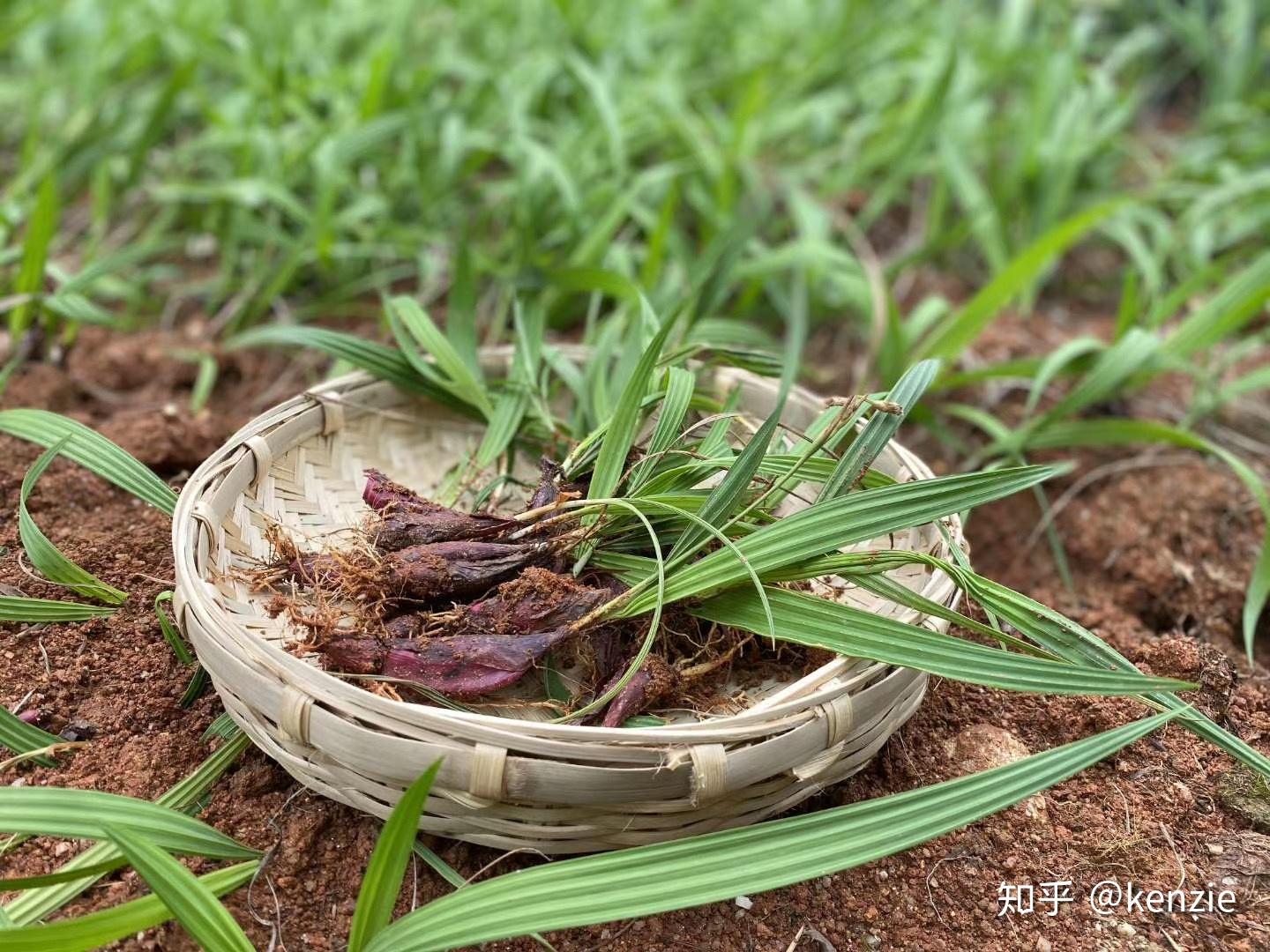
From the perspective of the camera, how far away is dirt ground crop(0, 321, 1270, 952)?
94 cm

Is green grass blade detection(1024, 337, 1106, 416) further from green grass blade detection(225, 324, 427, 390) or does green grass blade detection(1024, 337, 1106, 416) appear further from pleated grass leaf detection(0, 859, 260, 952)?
pleated grass leaf detection(0, 859, 260, 952)

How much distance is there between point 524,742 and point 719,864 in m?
0.18

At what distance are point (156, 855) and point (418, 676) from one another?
0.26 metres

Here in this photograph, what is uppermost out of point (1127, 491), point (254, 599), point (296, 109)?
point (296, 109)

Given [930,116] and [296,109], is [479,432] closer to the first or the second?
[296,109]

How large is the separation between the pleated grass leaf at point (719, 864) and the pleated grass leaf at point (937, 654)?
4cm

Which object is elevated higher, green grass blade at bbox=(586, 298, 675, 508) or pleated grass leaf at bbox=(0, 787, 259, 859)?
green grass blade at bbox=(586, 298, 675, 508)

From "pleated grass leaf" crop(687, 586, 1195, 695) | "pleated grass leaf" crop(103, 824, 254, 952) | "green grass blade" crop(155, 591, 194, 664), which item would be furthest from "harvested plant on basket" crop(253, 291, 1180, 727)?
"pleated grass leaf" crop(103, 824, 254, 952)

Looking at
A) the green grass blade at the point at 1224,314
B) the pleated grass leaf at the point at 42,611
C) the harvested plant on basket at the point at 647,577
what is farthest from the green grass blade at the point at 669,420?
the green grass blade at the point at 1224,314

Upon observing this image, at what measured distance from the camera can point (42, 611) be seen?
3.59 ft

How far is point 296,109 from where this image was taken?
1.93 m

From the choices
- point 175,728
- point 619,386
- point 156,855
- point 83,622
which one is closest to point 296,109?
point 619,386

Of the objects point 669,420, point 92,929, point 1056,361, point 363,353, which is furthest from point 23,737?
point 1056,361

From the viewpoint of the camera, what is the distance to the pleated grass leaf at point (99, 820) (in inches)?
33.4
